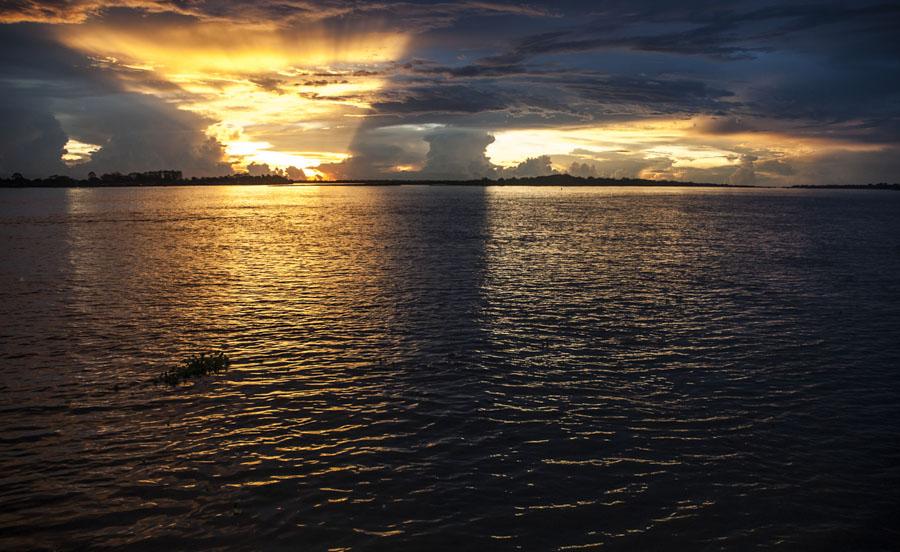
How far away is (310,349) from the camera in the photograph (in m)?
32.0

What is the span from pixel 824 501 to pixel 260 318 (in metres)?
32.1

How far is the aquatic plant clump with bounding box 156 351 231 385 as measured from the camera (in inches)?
1053

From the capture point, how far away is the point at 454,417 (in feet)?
74.5

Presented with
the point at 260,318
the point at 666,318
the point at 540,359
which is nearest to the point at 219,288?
the point at 260,318

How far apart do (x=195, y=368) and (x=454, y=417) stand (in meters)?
12.6

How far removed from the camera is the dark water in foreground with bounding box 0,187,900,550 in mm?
15922

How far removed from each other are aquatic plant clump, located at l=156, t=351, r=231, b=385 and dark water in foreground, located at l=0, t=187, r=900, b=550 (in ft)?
3.32

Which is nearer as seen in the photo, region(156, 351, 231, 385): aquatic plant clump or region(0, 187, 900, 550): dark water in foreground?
region(0, 187, 900, 550): dark water in foreground

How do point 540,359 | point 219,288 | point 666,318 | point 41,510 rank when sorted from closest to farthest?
point 41,510
point 540,359
point 666,318
point 219,288

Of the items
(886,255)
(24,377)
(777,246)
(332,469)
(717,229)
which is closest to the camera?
(332,469)

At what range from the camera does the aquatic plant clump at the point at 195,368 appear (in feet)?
87.7

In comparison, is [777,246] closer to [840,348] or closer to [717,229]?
[717,229]

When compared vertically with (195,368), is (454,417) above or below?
below

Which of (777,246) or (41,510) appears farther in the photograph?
(777,246)
